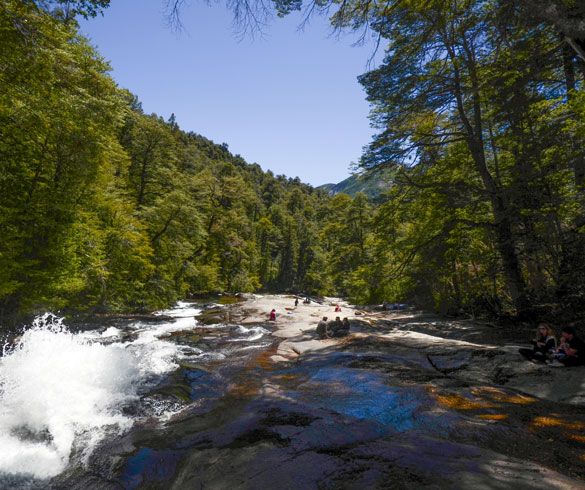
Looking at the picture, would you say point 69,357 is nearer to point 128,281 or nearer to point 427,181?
point 128,281

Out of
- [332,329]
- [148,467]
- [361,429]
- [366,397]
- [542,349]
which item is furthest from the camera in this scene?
[332,329]

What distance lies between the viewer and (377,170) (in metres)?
12.0

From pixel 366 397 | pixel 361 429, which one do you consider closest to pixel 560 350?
pixel 366 397

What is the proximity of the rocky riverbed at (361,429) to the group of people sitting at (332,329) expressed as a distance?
13.7 feet

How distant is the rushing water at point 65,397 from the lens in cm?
414

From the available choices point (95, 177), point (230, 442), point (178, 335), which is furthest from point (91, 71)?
point (230, 442)

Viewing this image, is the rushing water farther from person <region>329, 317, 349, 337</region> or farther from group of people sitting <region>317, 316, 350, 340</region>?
person <region>329, 317, 349, 337</region>

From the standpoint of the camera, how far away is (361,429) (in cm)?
412

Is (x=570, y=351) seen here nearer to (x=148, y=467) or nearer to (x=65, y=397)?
(x=148, y=467)

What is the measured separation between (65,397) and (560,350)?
36.9 feet

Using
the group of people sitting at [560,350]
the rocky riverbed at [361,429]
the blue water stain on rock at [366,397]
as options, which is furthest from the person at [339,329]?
the group of people sitting at [560,350]

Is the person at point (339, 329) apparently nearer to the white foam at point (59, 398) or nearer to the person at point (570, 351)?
the white foam at point (59, 398)

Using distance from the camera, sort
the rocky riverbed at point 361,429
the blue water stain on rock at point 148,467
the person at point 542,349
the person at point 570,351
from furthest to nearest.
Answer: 1. the person at point 542,349
2. the person at point 570,351
3. the blue water stain on rock at point 148,467
4. the rocky riverbed at point 361,429

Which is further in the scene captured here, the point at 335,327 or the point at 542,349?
the point at 335,327
